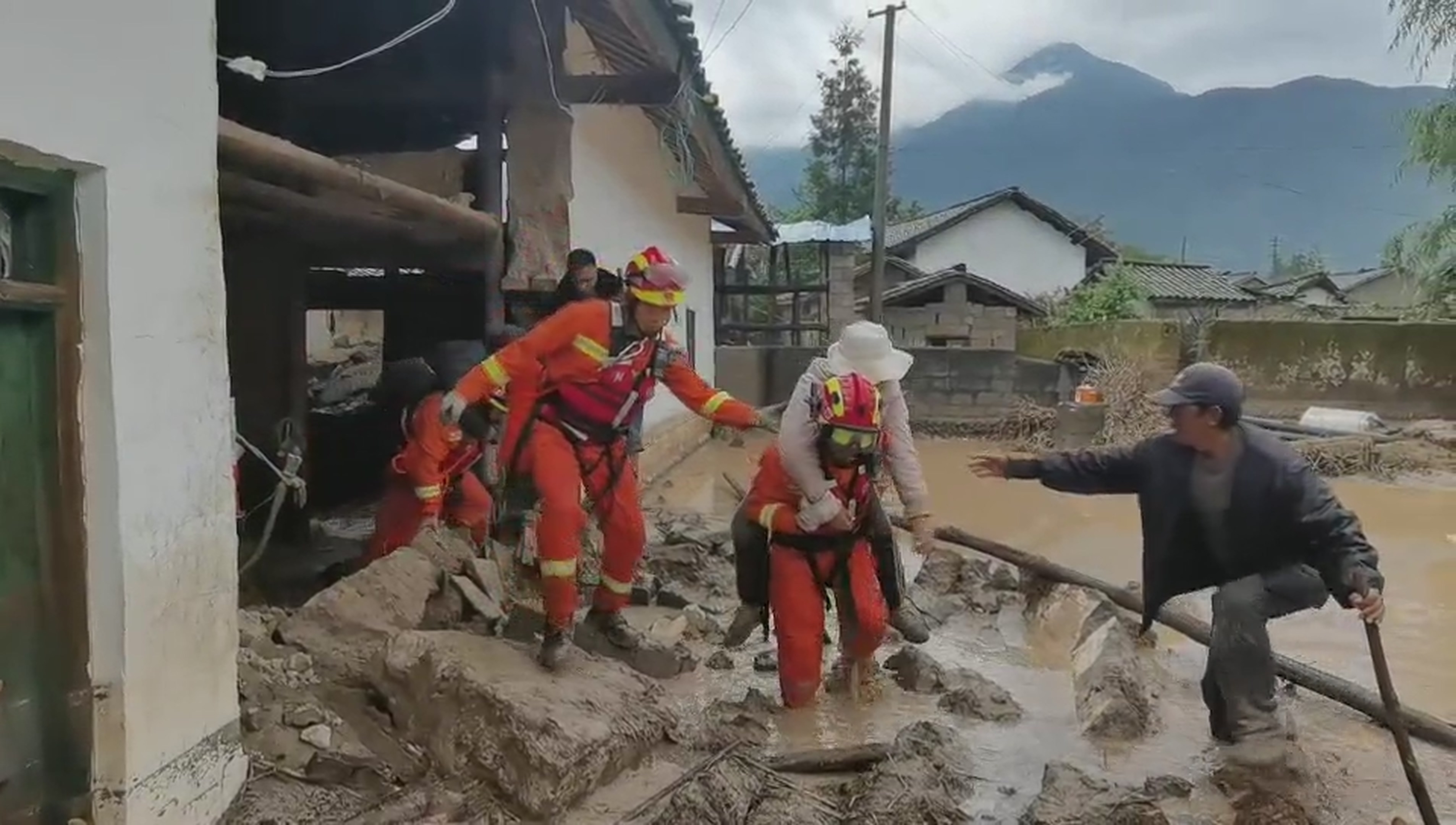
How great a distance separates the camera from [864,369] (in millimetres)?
4855

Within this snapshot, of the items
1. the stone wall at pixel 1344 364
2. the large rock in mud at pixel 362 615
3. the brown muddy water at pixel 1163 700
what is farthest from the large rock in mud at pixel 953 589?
the stone wall at pixel 1344 364

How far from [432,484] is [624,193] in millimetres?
5624

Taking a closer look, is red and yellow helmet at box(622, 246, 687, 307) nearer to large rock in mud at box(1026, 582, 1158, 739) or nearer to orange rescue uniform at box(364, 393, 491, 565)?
orange rescue uniform at box(364, 393, 491, 565)

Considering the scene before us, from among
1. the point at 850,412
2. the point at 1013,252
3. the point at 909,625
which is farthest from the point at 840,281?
the point at 1013,252

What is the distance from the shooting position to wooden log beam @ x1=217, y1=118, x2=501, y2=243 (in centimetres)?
369

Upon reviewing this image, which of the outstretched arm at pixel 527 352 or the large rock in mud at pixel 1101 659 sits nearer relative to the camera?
the outstretched arm at pixel 527 352

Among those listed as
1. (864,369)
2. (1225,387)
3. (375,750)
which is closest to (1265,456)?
(1225,387)

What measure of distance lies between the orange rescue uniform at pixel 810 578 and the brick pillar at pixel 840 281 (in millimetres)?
15422

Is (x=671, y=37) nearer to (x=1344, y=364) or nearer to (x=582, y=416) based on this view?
(x=582, y=416)

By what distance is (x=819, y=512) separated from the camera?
4.72 metres

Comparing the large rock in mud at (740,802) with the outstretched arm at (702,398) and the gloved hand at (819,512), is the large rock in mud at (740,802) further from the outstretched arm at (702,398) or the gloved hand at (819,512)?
the outstretched arm at (702,398)

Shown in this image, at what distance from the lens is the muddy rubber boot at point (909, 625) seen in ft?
17.2

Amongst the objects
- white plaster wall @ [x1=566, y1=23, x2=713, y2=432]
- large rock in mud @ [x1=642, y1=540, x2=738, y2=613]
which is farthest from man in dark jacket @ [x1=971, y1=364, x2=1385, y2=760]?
white plaster wall @ [x1=566, y1=23, x2=713, y2=432]

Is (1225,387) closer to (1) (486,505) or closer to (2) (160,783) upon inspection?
(2) (160,783)
